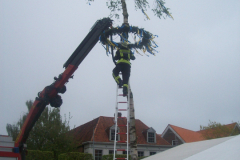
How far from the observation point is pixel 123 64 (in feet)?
25.1

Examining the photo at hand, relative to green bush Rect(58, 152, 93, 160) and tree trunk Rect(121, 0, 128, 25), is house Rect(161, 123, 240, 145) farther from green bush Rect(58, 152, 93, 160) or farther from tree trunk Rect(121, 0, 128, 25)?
tree trunk Rect(121, 0, 128, 25)

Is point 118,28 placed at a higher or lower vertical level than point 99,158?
higher

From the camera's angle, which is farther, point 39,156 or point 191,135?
point 191,135

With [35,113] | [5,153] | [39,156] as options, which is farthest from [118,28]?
[39,156]

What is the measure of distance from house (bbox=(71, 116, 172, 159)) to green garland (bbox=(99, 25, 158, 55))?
509 inches

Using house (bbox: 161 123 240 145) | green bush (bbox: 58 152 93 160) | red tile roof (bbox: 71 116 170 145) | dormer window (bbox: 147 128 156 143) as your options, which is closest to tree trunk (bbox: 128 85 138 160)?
green bush (bbox: 58 152 93 160)

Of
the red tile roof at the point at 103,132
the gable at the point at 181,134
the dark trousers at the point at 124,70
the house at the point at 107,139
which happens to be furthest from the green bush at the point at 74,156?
the gable at the point at 181,134

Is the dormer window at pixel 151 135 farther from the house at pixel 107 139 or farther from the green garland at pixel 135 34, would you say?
the green garland at pixel 135 34

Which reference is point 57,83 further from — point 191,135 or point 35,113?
point 191,135

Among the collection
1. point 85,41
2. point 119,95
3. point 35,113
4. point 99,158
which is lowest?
point 99,158

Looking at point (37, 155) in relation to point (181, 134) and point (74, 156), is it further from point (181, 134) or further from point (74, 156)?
point (181, 134)

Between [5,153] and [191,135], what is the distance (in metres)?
28.4

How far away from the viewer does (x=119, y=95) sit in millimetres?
7863

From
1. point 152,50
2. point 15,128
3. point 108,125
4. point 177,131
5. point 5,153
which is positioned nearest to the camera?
point 5,153
